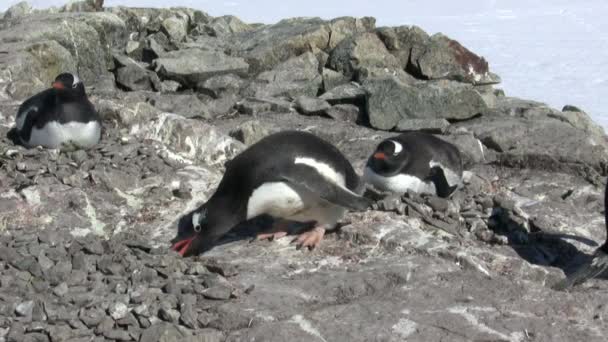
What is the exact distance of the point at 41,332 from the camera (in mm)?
3664

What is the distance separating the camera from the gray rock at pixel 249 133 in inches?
266

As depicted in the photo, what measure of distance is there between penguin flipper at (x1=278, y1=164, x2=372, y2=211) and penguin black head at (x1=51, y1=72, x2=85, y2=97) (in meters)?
2.06

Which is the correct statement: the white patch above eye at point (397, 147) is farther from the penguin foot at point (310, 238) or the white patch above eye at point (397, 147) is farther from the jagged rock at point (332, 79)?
the jagged rock at point (332, 79)

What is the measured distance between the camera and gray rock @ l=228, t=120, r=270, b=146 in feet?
22.1

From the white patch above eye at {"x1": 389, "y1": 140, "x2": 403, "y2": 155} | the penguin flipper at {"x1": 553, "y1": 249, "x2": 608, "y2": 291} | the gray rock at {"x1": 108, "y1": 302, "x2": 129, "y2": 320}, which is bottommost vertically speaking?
the penguin flipper at {"x1": 553, "y1": 249, "x2": 608, "y2": 291}

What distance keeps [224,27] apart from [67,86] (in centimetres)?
590

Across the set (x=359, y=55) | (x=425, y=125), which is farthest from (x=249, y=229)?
(x=359, y=55)

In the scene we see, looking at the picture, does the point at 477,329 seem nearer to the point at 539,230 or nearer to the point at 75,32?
the point at 539,230

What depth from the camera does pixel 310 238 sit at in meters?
4.71

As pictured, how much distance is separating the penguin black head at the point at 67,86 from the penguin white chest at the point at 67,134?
0.26 meters

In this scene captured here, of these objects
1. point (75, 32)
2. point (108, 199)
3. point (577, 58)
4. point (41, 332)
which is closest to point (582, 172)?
point (108, 199)

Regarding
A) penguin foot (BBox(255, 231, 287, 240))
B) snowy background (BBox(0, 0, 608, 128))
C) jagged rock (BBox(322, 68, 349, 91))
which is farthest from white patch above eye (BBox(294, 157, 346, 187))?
snowy background (BBox(0, 0, 608, 128))

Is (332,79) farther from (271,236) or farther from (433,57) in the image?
(271,236)

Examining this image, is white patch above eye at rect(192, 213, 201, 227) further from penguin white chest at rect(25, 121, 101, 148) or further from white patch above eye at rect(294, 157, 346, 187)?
penguin white chest at rect(25, 121, 101, 148)
